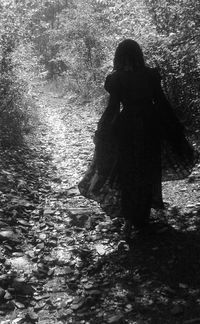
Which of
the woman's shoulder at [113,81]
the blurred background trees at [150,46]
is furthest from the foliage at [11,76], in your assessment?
the woman's shoulder at [113,81]

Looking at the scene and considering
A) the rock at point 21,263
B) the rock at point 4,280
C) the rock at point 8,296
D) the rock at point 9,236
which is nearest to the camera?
the rock at point 8,296

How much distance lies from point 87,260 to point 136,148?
1.80m

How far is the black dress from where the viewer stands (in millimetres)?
5688

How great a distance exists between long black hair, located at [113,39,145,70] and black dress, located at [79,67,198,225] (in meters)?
0.11

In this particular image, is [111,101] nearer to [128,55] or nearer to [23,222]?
[128,55]

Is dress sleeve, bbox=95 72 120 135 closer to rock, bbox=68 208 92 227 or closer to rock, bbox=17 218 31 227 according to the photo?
rock, bbox=68 208 92 227

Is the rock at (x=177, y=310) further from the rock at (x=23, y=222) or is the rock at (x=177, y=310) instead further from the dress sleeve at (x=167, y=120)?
the rock at (x=23, y=222)

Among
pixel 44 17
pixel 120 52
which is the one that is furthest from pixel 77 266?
pixel 44 17

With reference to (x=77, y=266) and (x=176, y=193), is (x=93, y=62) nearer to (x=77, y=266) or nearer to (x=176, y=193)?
(x=176, y=193)

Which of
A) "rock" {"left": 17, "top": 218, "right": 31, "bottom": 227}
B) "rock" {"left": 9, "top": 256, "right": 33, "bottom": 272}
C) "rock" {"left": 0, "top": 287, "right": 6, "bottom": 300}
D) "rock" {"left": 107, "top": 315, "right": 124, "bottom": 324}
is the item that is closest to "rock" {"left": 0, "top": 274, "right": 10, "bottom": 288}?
"rock" {"left": 0, "top": 287, "right": 6, "bottom": 300}

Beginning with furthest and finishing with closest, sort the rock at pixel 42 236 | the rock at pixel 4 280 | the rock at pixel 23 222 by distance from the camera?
the rock at pixel 23 222, the rock at pixel 42 236, the rock at pixel 4 280

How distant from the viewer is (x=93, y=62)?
25578 mm

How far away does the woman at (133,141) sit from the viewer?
564cm

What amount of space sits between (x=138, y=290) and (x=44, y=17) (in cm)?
4824
